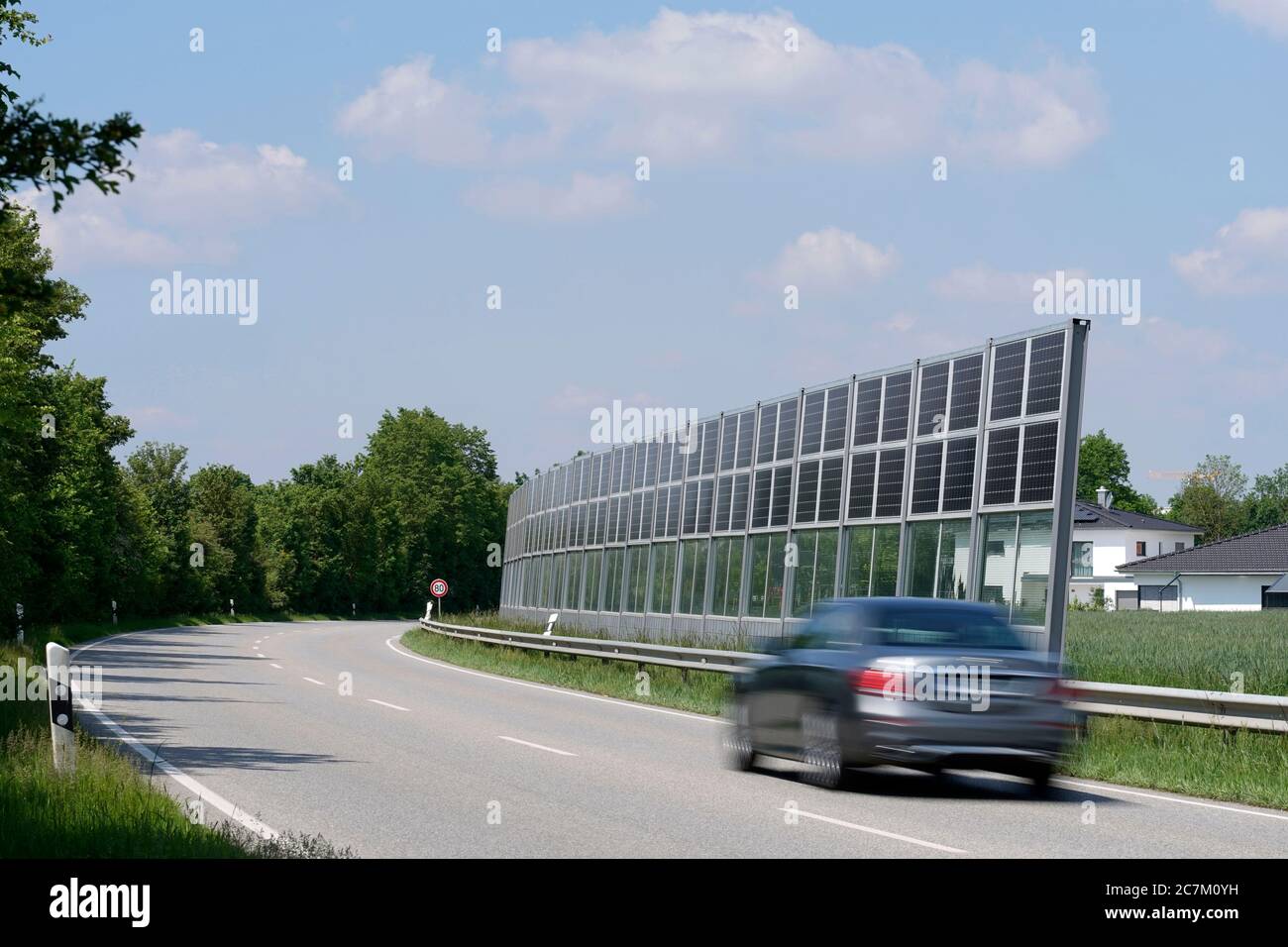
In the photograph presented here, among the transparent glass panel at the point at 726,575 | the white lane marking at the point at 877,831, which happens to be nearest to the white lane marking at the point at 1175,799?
the white lane marking at the point at 877,831

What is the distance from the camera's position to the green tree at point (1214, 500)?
17112 cm

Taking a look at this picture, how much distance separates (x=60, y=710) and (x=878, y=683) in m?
6.49

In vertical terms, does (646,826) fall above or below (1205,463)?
below

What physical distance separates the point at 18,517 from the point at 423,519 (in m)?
92.6

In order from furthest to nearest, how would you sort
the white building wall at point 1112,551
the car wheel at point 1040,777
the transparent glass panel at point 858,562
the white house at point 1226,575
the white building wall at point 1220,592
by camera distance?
the white building wall at point 1112,551 → the white building wall at point 1220,592 → the white house at point 1226,575 → the transparent glass panel at point 858,562 → the car wheel at point 1040,777

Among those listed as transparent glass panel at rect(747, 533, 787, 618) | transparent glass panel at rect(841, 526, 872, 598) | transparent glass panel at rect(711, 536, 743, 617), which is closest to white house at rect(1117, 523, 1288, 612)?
transparent glass panel at rect(711, 536, 743, 617)

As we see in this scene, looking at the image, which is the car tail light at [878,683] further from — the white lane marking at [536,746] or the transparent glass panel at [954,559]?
the transparent glass panel at [954,559]

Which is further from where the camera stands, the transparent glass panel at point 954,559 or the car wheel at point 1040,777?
the transparent glass panel at point 954,559

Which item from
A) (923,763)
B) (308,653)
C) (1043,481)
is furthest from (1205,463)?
(923,763)

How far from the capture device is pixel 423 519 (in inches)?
5384

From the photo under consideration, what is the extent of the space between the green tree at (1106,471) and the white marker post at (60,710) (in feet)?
532

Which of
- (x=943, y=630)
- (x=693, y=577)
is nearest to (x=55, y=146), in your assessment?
(x=943, y=630)
